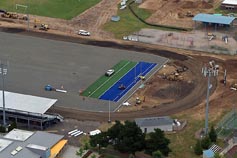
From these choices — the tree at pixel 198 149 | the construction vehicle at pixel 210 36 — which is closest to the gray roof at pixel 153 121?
the tree at pixel 198 149

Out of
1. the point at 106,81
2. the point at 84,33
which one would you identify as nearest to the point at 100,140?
the point at 106,81

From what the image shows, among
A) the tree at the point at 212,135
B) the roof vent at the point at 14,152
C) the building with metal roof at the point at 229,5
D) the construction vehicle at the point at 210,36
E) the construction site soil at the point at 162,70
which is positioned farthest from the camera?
the building with metal roof at the point at 229,5

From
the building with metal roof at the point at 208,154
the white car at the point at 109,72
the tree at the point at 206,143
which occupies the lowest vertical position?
the building with metal roof at the point at 208,154

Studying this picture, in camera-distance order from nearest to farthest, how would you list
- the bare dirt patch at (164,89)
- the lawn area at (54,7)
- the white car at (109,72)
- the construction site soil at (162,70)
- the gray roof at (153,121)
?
the gray roof at (153,121)
the construction site soil at (162,70)
the bare dirt patch at (164,89)
the white car at (109,72)
the lawn area at (54,7)

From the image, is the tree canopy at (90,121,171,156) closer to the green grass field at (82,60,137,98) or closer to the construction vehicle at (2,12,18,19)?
the green grass field at (82,60,137,98)

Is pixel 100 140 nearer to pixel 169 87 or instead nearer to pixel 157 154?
pixel 157 154

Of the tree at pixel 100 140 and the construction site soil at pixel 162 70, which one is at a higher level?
the construction site soil at pixel 162 70

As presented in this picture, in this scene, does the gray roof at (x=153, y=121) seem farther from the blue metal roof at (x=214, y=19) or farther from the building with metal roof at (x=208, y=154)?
the blue metal roof at (x=214, y=19)
